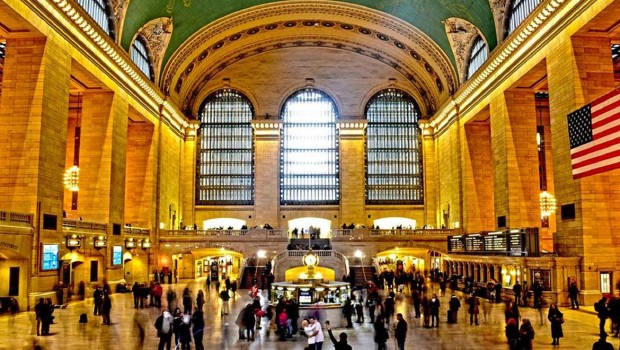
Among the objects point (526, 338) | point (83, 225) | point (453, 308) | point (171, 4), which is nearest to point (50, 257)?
point (83, 225)

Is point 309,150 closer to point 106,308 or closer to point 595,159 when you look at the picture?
point 106,308

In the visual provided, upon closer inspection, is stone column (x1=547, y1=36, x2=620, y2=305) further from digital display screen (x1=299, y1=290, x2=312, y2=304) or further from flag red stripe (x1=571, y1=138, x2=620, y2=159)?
digital display screen (x1=299, y1=290, x2=312, y2=304)

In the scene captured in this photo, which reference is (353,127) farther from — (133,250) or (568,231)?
(568,231)

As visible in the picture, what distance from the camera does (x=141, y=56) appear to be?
31391mm

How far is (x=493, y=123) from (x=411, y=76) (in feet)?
43.4

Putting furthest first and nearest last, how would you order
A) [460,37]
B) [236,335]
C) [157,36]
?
[460,37] < [157,36] < [236,335]

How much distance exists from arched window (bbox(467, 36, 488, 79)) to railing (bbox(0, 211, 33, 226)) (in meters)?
22.5

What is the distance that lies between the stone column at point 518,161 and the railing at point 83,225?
18.2m

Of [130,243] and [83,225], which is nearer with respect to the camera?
[83,225]

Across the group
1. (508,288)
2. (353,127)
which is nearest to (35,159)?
Result: (508,288)

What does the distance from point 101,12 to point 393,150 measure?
902 inches

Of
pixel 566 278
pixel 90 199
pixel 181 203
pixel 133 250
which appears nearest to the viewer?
pixel 566 278

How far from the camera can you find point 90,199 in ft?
86.4

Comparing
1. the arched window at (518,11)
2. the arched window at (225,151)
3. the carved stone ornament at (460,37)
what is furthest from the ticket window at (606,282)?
the arched window at (225,151)
